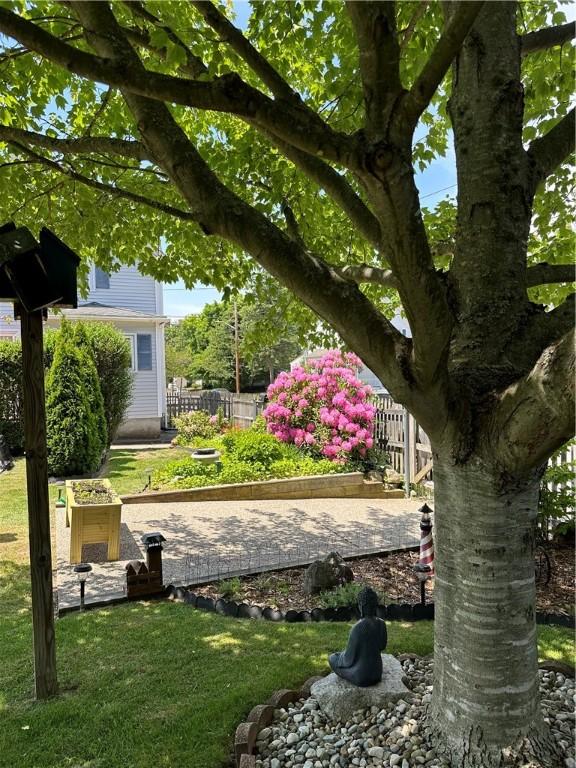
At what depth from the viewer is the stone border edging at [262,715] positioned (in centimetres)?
260

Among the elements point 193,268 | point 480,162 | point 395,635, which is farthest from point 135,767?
point 193,268

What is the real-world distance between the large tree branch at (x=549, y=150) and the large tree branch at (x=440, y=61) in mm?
1079

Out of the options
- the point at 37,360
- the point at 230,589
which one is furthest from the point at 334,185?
the point at 230,589

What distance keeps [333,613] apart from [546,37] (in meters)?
4.32

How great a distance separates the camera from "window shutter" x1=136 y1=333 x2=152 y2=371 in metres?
A: 18.7

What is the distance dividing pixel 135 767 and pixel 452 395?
233cm

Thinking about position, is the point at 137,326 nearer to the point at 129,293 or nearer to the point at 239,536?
the point at 129,293

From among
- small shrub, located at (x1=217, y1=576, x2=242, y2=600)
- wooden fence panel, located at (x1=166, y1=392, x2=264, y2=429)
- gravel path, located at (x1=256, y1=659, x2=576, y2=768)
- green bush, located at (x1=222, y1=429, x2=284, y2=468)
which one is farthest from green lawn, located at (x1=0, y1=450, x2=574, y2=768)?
wooden fence panel, located at (x1=166, y1=392, x2=264, y2=429)

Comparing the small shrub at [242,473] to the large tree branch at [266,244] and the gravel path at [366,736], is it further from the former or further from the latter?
the large tree branch at [266,244]

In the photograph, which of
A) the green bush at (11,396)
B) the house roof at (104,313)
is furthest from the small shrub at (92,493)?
the house roof at (104,313)

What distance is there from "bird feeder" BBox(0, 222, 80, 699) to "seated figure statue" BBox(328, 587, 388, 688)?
1866mm

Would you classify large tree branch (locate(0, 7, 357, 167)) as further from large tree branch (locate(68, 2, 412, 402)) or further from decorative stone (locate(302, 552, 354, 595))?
decorative stone (locate(302, 552, 354, 595))

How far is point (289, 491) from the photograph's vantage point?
32.2 feet

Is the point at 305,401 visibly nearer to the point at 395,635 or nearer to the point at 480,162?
the point at 395,635
